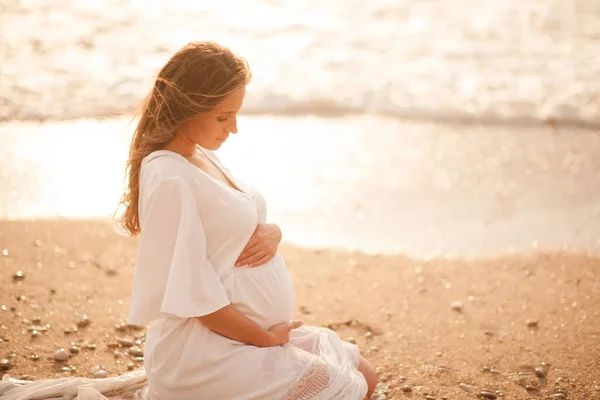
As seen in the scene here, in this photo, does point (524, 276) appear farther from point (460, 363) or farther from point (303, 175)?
point (303, 175)

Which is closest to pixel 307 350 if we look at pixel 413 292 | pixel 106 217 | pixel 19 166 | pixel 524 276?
pixel 413 292

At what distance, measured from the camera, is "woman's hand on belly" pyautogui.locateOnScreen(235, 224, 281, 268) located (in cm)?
382

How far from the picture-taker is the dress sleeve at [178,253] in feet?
11.6

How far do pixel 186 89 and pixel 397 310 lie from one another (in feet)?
8.50

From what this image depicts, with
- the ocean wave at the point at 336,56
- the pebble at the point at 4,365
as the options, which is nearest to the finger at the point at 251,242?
the pebble at the point at 4,365

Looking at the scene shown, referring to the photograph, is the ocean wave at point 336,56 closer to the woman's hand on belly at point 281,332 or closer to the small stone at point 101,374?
the small stone at point 101,374

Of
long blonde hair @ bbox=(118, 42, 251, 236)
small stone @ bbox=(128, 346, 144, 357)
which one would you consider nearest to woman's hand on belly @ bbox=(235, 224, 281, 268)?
long blonde hair @ bbox=(118, 42, 251, 236)

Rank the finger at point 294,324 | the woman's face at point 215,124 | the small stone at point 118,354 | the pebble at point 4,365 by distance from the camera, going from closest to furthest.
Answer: the woman's face at point 215,124 → the finger at point 294,324 → the pebble at point 4,365 → the small stone at point 118,354

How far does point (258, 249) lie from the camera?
3.83 meters

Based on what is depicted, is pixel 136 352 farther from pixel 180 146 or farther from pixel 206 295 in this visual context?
pixel 180 146

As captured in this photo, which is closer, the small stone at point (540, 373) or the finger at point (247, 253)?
the finger at point (247, 253)

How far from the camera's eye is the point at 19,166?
7.71 meters

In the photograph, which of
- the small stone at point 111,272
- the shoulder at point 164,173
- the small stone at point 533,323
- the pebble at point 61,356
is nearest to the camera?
the shoulder at point 164,173

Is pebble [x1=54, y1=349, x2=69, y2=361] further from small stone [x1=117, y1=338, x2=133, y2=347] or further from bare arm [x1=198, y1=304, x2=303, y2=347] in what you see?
bare arm [x1=198, y1=304, x2=303, y2=347]
